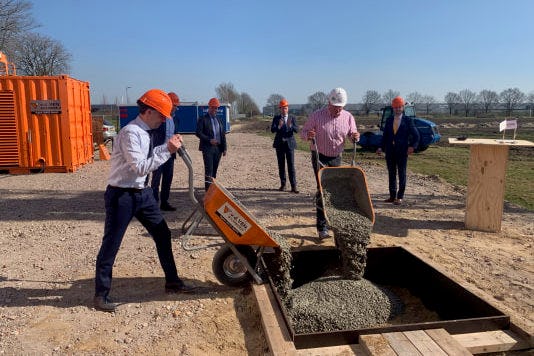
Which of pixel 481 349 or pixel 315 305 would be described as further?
pixel 315 305

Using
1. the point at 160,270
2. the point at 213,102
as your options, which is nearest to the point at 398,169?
the point at 213,102

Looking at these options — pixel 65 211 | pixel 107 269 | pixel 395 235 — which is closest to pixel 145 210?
pixel 107 269

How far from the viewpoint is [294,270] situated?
5.17 metres

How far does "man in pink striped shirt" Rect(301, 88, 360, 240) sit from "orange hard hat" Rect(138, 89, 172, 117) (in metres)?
2.40

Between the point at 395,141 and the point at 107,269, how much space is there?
5928 millimetres

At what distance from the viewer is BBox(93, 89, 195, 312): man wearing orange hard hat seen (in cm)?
370

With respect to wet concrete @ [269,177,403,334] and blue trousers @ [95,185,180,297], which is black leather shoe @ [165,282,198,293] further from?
wet concrete @ [269,177,403,334]

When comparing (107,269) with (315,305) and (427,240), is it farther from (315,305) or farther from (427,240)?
(427,240)

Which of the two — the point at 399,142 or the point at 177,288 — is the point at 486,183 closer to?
the point at 399,142

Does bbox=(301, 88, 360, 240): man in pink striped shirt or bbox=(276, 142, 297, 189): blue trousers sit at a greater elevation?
bbox=(301, 88, 360, 240): man in pink striped shirt

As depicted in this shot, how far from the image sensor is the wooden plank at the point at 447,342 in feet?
10.2

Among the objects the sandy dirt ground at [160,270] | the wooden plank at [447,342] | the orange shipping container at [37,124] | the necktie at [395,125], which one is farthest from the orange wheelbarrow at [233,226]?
the orange shipping container at [37,124]

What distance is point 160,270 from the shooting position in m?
5.05

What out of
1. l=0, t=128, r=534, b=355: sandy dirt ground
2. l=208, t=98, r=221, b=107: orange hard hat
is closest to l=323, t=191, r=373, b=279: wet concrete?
l=0, t=128, r=534, b=355: sandy dirt ground
